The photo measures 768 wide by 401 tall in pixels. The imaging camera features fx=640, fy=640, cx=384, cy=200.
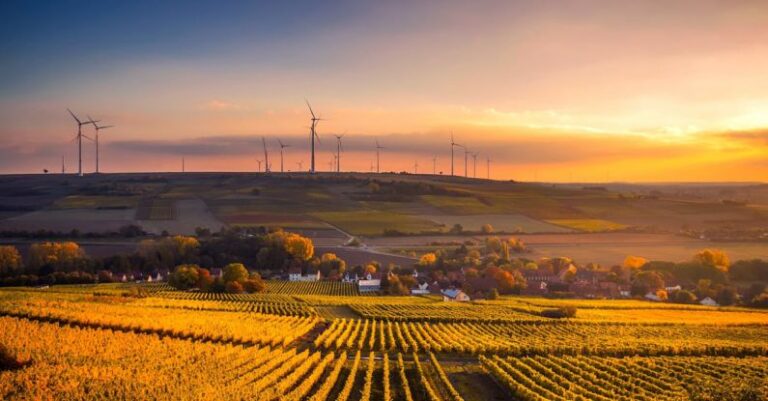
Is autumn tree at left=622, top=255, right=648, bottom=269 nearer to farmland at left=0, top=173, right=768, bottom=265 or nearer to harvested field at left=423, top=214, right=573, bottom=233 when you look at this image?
farmland at left=0, top=173, right=768, bottom=265

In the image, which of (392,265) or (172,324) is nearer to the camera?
(172,324)

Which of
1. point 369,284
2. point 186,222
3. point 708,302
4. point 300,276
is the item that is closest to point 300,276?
point 300,276

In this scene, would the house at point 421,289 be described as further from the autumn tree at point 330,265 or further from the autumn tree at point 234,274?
the autumn tree at point 234,274

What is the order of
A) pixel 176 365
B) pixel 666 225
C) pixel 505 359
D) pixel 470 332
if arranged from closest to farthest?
1. pixel 176 365
2. pixel 505 359
3. pixel 470 332
4. pixel 666 225

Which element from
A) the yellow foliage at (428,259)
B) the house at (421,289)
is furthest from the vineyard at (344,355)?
the yellow foliage at (428,259)

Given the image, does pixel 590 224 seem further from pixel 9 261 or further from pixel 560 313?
pixel 9 261

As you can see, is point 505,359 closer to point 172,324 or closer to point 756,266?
point 172,324

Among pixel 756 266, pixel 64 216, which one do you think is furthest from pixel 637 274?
pixel 64 216
